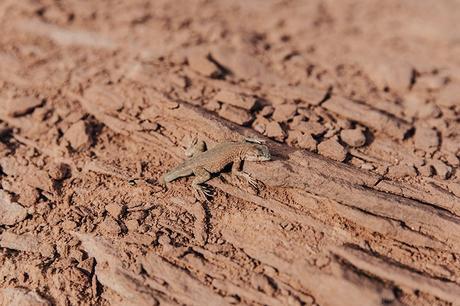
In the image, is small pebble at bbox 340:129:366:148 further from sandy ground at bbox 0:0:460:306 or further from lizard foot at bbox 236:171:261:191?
lizard foot at bbox 236:171:261:191

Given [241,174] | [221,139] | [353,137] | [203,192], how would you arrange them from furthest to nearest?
[353,137] < [221,139] < [241,174] < [203,192]

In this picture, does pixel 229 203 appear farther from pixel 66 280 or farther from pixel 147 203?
pixel 66 280

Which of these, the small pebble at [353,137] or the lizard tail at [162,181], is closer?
the lizard tail at [162,181]

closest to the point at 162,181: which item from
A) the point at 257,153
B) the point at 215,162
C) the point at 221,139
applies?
the point at 215,162

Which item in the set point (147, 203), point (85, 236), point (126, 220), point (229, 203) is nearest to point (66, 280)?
point (85, 236)

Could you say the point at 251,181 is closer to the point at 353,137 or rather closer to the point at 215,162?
the point at 215,162

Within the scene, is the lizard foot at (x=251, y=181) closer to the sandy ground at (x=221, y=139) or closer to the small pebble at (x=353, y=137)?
the sandy ground at (x=221, y=139)

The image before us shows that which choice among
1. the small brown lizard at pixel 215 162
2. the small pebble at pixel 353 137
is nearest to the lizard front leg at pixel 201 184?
the small brown lizard at pixel 215 162
